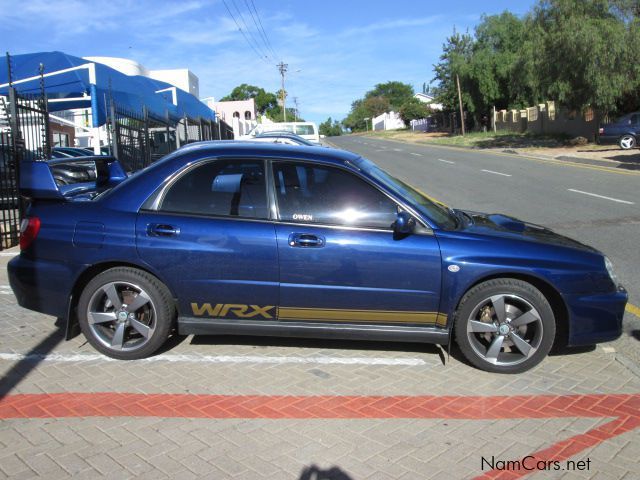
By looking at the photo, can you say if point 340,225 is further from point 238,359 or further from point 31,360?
point 31,360

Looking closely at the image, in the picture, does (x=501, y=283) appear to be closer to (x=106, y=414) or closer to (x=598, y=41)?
(x=106, y=414)

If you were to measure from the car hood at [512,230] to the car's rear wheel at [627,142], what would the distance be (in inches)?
972

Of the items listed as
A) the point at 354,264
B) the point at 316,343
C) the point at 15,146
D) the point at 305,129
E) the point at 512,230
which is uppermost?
the point at 305,129

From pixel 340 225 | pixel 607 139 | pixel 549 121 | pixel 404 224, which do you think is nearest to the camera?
pixel 404 224

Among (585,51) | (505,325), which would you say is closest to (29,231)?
(505,325)

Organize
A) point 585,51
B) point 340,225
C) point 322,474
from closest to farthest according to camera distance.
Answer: point 322,474
point 340,225
point 585,51

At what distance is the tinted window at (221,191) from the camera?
4449 millimetres

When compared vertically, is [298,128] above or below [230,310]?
above

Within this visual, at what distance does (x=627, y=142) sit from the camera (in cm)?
2639

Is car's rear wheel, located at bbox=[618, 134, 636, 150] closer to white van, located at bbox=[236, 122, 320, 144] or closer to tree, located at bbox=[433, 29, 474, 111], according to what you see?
white van, located at bbox=[236, 122, 320, 144]

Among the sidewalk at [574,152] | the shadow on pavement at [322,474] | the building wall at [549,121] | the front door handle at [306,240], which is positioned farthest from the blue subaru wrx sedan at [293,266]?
the building wall at [549,121]

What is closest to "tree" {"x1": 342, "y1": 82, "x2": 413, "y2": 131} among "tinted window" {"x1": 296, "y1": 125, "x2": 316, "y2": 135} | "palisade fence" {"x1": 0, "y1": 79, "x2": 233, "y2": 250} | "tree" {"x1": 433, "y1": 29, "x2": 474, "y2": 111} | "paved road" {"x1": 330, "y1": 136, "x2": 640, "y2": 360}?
"tree" {"x1": 433, "y1": 29, "x2": 474, "y2": 111}

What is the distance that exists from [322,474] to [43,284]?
275 centimetres

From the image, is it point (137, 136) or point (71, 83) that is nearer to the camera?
point (71, 83)
